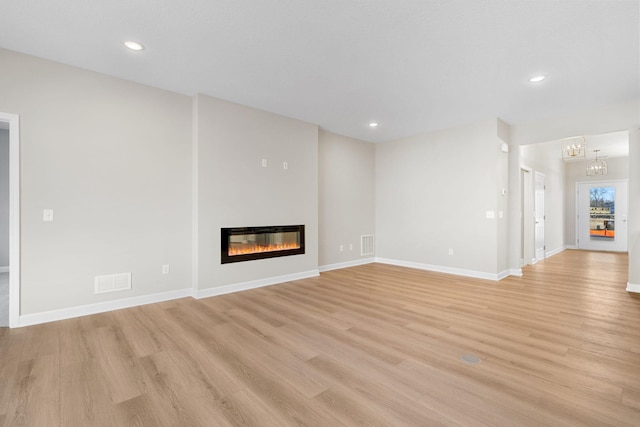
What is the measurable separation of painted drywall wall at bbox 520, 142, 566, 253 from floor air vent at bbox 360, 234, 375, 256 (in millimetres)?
3449

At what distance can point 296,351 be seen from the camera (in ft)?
8.04

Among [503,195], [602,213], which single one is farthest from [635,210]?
[602,213]

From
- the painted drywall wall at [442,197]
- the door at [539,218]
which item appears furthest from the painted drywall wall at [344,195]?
the door at [539,218]

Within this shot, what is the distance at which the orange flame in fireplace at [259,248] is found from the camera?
4363mm

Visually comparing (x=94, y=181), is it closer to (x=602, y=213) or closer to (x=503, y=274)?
(x=503, y=274)

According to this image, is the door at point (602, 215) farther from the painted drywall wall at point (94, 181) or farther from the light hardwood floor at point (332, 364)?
the painted drywall wall at point (94, 181)

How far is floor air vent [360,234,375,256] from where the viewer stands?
21.7ft

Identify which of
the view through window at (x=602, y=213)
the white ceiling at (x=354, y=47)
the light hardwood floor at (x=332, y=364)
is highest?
the white ceiling at (x=354, y=47)

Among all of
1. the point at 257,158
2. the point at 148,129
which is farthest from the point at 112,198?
the point at 257,158

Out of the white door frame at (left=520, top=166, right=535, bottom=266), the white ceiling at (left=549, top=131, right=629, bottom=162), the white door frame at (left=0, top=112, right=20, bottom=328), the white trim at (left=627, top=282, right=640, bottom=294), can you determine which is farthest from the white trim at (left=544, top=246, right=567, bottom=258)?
the white door frame at (left=0, top=112, right=20, bottom=328)

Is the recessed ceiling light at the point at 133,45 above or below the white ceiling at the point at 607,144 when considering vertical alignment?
below

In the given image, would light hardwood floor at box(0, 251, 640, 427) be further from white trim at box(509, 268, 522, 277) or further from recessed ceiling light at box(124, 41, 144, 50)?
recessed ceiling light at box(124, 41, 144, 50)

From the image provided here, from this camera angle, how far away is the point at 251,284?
14.7 ft

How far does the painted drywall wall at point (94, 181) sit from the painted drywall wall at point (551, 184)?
652cm
